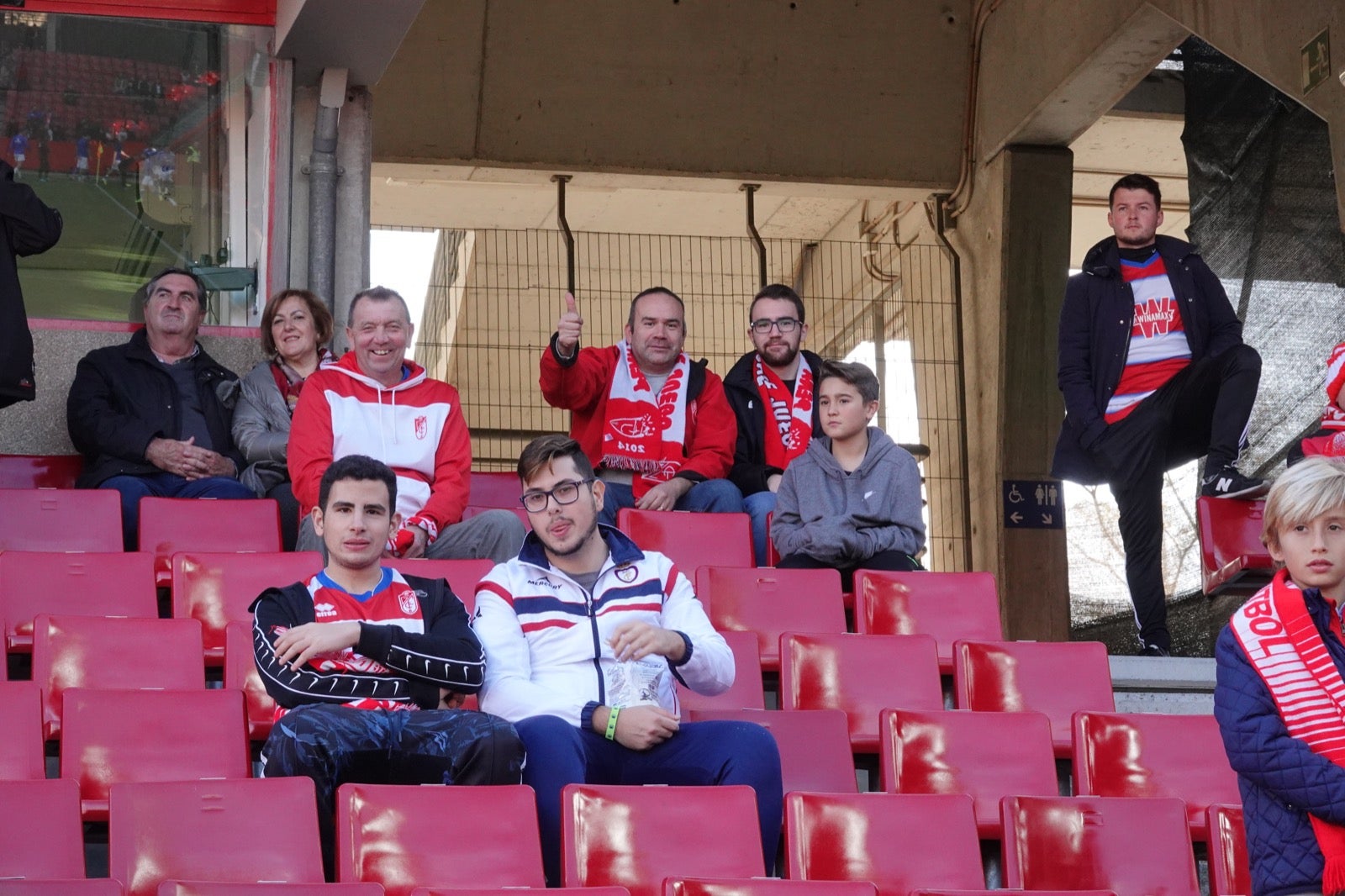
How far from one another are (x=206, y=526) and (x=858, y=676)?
171 centimetres

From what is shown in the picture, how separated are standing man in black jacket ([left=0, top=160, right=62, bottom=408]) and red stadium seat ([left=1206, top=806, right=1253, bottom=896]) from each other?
118 inches

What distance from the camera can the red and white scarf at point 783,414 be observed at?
5.43 meters

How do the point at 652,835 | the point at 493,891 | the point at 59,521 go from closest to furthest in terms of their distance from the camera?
the point at 493,891
the point at 652,835
the point at 59,521

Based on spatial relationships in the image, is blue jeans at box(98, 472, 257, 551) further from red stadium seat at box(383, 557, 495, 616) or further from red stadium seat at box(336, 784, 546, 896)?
red stadium seat at box(336, 784, 546, 896)

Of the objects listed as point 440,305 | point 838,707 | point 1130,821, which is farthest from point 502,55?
point 1130,821

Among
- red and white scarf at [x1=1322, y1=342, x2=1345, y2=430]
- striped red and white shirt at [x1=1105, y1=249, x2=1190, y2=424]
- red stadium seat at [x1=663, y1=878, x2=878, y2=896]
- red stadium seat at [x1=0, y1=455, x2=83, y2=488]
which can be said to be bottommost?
red stadium seat at [x1=663, y1=878, x2=878, y2=896]

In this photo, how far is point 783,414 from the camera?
17.9ft

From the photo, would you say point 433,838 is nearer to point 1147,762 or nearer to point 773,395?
point 1147,762

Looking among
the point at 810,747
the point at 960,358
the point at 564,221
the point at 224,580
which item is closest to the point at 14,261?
the point at 224,580

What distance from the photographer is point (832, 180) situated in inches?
356

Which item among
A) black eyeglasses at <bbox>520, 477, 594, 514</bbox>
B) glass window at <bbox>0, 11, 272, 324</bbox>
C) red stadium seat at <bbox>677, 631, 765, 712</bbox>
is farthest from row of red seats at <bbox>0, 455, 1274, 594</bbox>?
black eyeglasses at <bbox>520, 477, 594, 514</bbox>

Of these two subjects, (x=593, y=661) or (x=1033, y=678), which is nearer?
(x=593, y=661)

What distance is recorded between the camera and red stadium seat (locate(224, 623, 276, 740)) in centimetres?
370

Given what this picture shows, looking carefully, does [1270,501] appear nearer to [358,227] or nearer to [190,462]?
[190,462]
